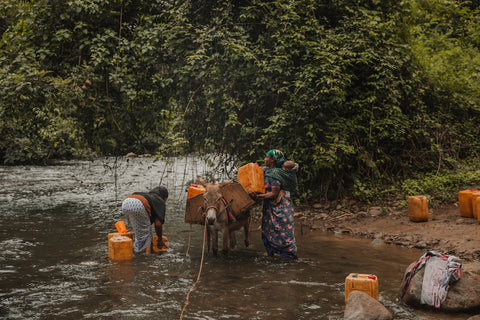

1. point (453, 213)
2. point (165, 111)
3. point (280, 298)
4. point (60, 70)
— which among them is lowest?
point (280, 298)

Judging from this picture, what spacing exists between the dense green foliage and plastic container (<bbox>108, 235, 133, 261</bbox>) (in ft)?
11.2

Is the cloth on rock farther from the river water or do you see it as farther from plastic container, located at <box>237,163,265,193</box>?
plastic container, located at <box>237,163,265,193</box>

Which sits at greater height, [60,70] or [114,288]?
[60,70]

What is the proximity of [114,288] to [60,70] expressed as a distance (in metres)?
7.93

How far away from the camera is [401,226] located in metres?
10.2

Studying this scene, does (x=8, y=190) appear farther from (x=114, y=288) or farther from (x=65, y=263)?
(x=114, y=288)

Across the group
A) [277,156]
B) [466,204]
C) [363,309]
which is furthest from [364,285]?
[466,204]

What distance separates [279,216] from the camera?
26.7 ft

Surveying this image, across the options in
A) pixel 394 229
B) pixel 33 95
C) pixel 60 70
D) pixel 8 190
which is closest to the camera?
pixel 394 229

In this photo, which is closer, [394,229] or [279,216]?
[279,216]

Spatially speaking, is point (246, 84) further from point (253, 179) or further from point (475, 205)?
point (475, 205)

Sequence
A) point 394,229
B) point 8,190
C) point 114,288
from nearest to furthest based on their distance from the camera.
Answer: point 114,288
point 394,229
point 8,190

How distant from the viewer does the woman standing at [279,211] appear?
810 centimetres

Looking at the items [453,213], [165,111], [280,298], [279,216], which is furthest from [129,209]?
[453,213]
